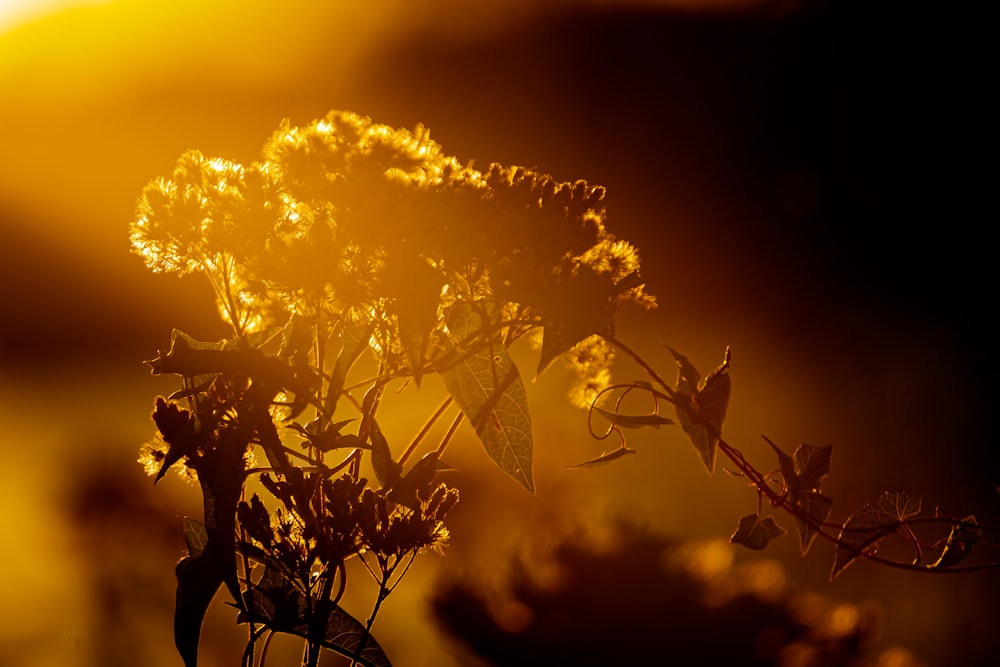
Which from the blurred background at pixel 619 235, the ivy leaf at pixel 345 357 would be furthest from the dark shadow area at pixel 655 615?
the ivy leaf at pixel 345 357

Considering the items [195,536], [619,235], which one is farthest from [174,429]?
[619,235]

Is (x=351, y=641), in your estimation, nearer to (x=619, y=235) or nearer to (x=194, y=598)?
(x=194, y=598)

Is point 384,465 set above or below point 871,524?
below

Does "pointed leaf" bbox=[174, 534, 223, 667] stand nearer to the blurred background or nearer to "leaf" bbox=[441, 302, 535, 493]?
"leaf" bbox=[441, 302, 535, 493]

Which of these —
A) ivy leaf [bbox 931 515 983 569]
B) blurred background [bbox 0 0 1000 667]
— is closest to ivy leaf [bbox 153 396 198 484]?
ivy leaf [bbox 931 515 983 569]

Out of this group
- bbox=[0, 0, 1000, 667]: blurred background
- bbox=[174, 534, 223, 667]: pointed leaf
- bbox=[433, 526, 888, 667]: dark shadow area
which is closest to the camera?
bbox=[174, 534, 223, 667]: pointed leaf

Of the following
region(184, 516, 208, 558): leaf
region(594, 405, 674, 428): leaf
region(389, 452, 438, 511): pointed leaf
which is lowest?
region(184, 516, 208, 558): leaf

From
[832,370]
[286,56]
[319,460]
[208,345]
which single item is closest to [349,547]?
[319,460]
